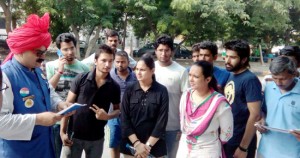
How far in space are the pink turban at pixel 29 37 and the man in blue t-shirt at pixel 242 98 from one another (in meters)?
1.74

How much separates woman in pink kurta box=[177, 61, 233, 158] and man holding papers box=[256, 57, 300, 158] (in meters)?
0.34

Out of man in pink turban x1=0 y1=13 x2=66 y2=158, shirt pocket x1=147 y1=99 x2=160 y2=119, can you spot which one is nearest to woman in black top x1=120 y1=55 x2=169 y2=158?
shirt pocket x1=147 y1=99 x2=160 y2=119

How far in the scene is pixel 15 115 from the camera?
2.28m

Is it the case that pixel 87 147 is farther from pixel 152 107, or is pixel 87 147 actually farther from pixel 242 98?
pixel 242 98

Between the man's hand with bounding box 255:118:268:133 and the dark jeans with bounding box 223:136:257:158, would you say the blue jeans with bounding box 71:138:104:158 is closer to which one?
the dark jeans with bounding box 223:136:257:158

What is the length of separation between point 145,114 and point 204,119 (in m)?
0.69

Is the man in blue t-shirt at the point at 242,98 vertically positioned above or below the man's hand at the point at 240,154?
above

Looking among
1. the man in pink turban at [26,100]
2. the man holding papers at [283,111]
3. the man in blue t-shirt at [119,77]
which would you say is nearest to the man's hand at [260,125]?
the man holding papers at [283,111]

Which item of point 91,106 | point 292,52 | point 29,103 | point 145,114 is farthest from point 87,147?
point 292,52

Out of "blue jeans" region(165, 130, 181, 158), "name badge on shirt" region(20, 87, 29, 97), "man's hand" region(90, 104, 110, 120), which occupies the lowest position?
"blue jeans" region(165, 130, 181, 158)

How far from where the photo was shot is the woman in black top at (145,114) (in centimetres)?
333

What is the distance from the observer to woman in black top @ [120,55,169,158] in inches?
131

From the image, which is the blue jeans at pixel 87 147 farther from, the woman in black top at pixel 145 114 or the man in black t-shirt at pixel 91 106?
the woman in black top at pixel 145 114

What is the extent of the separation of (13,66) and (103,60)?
1.12 m
